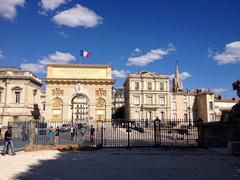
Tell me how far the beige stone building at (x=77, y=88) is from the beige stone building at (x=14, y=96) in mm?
7526

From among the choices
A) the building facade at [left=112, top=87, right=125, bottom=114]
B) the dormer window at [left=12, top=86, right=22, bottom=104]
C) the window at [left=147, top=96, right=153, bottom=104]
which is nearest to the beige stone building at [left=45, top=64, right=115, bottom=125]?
the dormer window at [left=12, top=86, right=22, bottom=104]

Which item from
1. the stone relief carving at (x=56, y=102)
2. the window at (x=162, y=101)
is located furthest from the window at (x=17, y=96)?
the window at (x=162, y=101)

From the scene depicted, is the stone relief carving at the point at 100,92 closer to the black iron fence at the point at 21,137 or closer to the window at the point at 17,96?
the window at the point at 17,96

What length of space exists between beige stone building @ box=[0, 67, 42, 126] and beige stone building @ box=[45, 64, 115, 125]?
7.53 metres

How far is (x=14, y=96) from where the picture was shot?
150 feet

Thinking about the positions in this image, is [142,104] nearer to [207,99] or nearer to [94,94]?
[207,99]

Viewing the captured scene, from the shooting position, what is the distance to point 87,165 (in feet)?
33.4

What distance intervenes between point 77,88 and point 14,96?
40.2 ft

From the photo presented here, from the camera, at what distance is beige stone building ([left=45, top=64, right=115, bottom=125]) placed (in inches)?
1571

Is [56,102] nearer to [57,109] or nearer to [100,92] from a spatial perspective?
[57,109]

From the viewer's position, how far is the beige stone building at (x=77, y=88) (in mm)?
39906

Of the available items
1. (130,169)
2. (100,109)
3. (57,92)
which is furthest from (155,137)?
(57,92)

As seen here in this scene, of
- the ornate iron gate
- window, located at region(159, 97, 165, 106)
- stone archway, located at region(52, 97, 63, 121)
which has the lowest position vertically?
the ornate iron gate

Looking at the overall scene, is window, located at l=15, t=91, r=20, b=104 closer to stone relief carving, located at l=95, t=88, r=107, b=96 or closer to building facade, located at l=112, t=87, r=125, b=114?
stone relief carving, located at l=95, t=88, r=107, b=96
